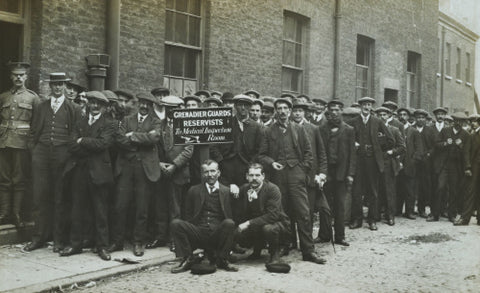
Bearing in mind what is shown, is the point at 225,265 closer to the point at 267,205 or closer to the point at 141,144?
A: the point at 267,205

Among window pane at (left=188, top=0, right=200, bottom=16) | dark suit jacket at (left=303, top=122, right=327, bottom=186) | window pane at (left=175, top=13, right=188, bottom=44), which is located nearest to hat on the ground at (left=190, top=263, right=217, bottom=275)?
dark suit jacket at (left=303, top=122, right=327, bottom=186)

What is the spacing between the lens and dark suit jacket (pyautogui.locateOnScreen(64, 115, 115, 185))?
7.46 m

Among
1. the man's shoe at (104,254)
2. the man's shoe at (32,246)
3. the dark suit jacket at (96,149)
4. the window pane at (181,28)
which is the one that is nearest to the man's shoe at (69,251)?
the man's shoe at (104,254)

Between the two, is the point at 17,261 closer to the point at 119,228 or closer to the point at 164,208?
the point at 119,228

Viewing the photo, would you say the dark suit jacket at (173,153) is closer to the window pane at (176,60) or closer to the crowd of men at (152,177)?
the crowd of men at (152,177)

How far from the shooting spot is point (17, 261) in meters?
7.06

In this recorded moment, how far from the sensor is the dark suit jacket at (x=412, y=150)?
12.2m

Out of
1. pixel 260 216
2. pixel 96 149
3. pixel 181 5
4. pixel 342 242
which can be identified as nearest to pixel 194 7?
pixel 181 5

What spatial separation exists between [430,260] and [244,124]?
3.30m

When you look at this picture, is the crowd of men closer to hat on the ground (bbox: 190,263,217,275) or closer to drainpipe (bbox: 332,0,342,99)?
hat on the ground (bbox: 190,263,217,275)

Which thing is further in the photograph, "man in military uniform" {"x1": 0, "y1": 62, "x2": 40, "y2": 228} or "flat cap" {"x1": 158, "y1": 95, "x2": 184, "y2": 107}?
"flat cap" {"x1": 158, "y1": 95, "x2": 184, "y2": 107}

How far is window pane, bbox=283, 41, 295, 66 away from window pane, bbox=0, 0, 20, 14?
24.2ft

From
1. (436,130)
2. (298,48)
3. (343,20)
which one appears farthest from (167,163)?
(343,20)

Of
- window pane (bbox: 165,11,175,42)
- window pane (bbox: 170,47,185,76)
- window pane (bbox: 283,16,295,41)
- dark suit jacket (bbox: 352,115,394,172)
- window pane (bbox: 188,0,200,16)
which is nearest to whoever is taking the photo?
dark suit jacket (bbox: 352,115,394,172)
